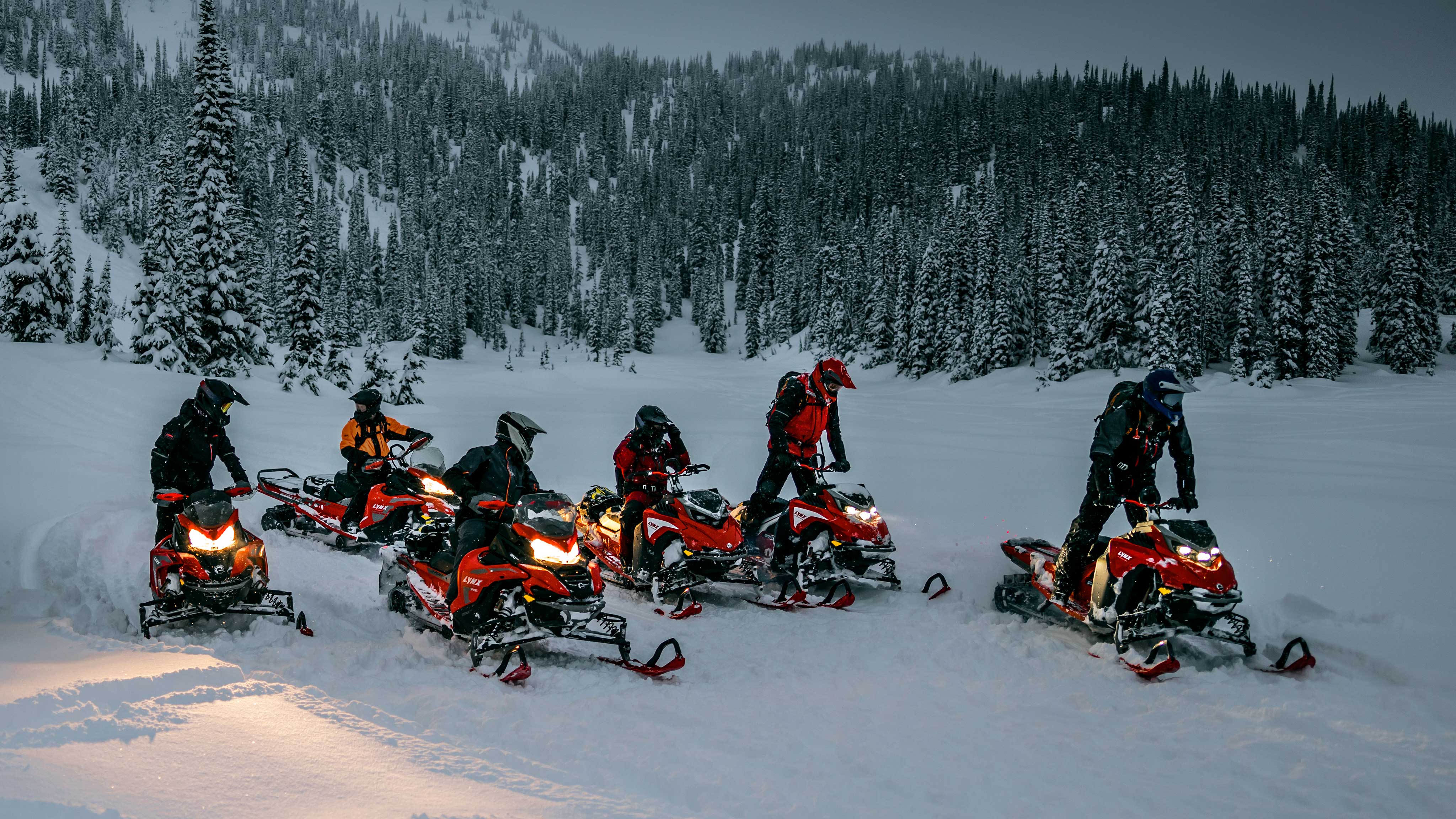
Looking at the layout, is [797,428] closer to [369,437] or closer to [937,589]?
[937,589]

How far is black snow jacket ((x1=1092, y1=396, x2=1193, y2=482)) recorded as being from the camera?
6867 millimetres

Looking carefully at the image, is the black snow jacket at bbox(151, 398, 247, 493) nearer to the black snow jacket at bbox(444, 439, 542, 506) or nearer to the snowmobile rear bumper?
the snowmobile rear bumper

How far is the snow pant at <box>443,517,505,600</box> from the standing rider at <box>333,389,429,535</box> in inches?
172

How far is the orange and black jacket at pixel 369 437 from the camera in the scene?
10.3 m

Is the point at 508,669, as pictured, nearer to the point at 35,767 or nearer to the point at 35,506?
the point at 35,767

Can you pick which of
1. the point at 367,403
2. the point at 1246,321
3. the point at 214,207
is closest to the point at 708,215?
the point at 1246,321

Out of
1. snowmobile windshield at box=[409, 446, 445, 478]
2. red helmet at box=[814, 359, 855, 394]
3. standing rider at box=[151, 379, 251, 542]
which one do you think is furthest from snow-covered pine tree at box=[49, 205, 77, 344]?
red helmet at box=[814, 359, 855, 394]

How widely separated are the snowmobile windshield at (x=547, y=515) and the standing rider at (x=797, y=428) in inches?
128

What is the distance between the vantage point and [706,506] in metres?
8.22

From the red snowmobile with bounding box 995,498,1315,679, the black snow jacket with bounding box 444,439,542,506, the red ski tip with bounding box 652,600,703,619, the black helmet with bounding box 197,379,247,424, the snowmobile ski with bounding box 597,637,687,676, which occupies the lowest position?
the red ski tip with bounding box 652,600,703,619

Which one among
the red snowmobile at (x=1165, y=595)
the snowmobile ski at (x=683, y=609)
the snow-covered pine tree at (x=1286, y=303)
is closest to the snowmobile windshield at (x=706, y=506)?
the snowmobile ski at (x=683, y=609)

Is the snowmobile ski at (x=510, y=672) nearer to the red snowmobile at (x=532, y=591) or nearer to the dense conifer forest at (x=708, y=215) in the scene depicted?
the red snowmobile at (x=532, y=591)

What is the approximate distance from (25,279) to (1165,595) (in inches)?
1808

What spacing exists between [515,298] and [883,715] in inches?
4000
